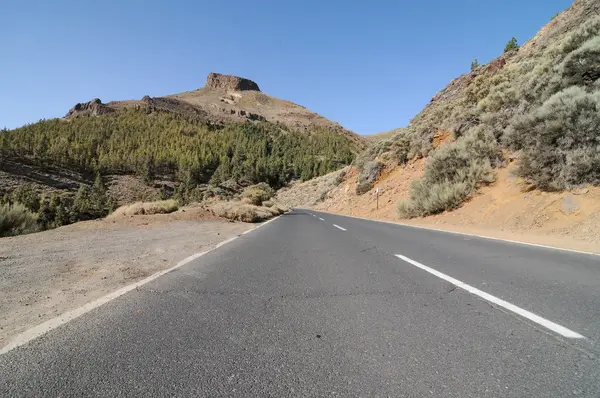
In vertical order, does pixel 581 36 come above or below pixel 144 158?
below

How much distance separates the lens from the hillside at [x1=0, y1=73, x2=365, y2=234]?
7769 centimetres

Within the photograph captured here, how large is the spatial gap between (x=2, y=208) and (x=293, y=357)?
1472cm

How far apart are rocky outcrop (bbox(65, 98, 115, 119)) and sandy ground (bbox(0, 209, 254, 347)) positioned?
19865cm

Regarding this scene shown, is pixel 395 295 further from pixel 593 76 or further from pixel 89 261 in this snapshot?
pixel 593 76

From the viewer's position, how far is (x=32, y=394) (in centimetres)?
228

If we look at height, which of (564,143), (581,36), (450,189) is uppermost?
(581,36)

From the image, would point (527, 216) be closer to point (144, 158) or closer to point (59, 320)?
point (59, 320)

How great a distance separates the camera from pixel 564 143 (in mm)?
13906

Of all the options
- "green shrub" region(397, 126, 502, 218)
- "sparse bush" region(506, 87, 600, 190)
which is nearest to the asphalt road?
"sparse bush" region(506, 87, 600, 190)

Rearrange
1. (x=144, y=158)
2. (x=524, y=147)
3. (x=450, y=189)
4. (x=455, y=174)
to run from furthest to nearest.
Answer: (x=144, y=158) → (x=455, y=174) → (x=450, y=189) → (x=524, y=147)

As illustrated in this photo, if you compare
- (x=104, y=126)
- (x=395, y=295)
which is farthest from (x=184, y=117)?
(x=395, y=295)

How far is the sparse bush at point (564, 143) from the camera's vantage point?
43.1ft

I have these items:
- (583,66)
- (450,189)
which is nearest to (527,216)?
(450,189)

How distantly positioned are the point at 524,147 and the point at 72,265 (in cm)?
1745
